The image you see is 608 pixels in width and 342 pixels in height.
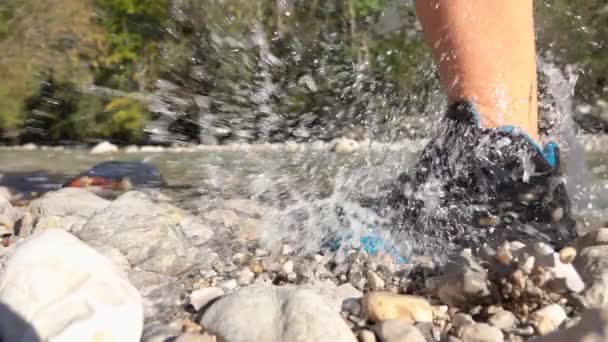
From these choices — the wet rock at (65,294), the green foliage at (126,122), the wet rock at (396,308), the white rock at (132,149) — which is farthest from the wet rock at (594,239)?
the green foliage at (126,122)

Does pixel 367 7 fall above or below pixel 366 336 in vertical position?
above

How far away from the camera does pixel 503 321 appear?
40.3 inches

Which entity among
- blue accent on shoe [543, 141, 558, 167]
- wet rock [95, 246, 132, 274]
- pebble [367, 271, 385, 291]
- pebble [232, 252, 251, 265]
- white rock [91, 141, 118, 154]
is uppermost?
blue accent on shoe [543, 141, 558, 167]

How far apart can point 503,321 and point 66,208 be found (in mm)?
1226

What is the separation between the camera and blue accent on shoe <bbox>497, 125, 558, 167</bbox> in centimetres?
138

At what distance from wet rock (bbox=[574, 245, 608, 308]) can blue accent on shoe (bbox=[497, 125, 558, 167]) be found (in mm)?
255

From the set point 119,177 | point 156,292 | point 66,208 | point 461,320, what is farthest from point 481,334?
point 119,177

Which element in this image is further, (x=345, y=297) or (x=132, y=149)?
(x=132, y=149)

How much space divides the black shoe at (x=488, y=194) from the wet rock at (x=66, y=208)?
0.80 metres

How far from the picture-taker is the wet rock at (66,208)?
165cm

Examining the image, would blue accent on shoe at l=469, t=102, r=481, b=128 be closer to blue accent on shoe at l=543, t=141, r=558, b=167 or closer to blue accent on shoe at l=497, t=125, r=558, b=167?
blue accent on shoe at l=497, t=125, r=558, b=167

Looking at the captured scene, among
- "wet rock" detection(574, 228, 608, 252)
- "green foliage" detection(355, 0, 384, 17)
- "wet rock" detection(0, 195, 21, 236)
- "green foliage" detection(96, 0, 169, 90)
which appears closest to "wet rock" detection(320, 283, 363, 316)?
"wet rock" detection(574, 228, 608, 252)

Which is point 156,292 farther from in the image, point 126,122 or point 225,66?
point 126,122

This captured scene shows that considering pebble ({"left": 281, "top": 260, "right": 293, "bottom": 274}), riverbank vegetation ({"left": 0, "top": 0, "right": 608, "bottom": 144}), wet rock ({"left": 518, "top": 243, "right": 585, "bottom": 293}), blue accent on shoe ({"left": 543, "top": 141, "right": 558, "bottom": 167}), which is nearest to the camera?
wet rock ({"left": 518, "top": 243, "right": 585, "bottom": 293})
